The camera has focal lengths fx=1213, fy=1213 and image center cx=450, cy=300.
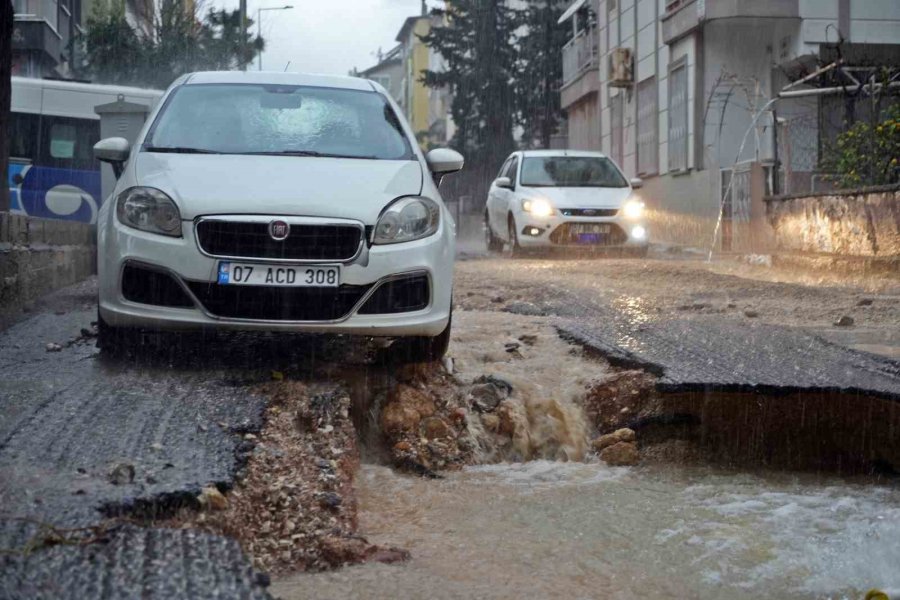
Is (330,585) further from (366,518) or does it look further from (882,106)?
(882,106)

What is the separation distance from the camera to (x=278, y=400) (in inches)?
204

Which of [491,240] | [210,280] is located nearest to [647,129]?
[491,240]

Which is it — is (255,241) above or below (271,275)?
above

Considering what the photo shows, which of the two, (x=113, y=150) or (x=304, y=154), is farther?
(x=113, y=150)

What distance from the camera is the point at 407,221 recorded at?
5.74 metres

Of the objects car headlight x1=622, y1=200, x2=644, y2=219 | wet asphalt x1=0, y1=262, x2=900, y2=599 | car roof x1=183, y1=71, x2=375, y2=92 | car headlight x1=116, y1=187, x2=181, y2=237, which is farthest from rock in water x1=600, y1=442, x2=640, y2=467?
car headlight x1=622, y1=200, x2=644, y2=219

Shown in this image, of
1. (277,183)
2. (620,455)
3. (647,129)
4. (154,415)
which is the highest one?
(647,129)

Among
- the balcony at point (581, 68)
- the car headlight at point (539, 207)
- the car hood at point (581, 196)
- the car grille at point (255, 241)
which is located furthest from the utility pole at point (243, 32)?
the car grille at point (255, 241)

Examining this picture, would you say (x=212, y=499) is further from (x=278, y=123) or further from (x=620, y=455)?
(x=278, y=123)

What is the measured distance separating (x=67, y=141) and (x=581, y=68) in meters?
17.4

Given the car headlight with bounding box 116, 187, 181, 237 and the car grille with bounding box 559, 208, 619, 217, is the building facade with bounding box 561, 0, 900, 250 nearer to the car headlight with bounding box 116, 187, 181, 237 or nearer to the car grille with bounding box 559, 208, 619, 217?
the car grille with bounding box 559, 208, 619, 217

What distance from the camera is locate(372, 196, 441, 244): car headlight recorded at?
5637 millimetres

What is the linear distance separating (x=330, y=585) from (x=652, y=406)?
2.75 meters

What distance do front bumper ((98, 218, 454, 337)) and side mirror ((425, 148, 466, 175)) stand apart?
0.98m
